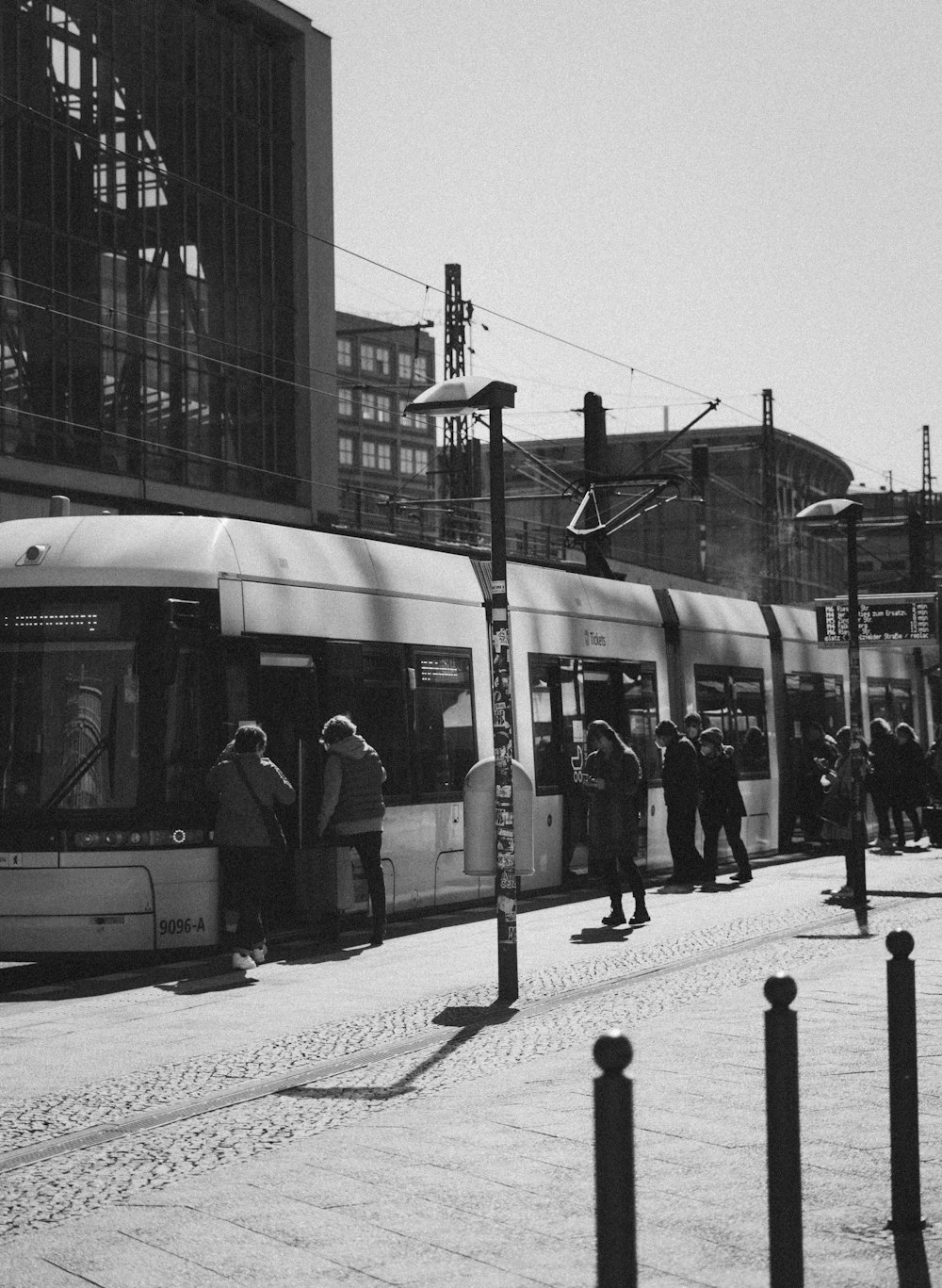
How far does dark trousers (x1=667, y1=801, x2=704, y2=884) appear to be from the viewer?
17734mm

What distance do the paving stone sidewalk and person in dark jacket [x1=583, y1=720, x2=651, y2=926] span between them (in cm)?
466

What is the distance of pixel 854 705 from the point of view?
16.7 m

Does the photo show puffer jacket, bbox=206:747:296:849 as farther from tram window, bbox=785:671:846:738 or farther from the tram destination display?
the tram destination display

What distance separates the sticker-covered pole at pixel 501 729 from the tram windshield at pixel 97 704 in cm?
229

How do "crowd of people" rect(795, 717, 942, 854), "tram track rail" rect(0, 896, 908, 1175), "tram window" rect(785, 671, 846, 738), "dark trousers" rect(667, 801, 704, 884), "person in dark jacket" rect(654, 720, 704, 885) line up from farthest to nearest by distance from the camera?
"tram window" rect(785, 671, 846, 738)
"crowd of people" rect(795, 717, 942, 854)
"dark trousers" rect(667, 801, 704, 884)
"person in dark jacket" rect(654, 720, 704, 885)
"tram track rail" rect(0, 896, 908, 1175)

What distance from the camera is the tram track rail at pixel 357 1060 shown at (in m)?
6.87

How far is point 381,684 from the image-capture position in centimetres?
1448

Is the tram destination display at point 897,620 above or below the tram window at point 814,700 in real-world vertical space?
above

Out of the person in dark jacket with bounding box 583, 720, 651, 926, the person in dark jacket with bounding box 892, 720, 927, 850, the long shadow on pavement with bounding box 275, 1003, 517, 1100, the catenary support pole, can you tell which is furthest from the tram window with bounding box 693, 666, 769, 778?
the long shadow on pavement with bounding box 275, 1003, 517, 1100

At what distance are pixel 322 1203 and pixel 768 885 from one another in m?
12.6

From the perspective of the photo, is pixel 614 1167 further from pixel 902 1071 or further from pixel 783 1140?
pixel 902 1071

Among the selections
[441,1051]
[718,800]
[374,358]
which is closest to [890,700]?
[718,800]

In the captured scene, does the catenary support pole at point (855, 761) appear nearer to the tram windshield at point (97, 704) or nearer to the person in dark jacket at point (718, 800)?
the person in dark jacket at point (718, 800)

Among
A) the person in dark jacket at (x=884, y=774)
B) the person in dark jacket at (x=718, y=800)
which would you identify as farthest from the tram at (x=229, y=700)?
the person in dark jacket at (x=884, y=774)
